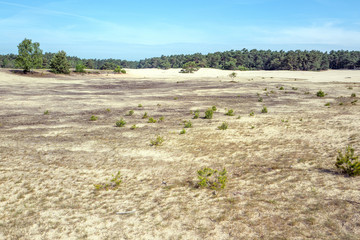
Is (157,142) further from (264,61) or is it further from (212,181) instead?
(264,61)

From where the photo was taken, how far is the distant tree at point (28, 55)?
59125mm

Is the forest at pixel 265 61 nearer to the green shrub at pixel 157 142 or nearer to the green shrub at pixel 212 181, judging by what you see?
the green shrub at pixel 157 142

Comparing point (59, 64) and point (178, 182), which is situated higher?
point (59, 64)

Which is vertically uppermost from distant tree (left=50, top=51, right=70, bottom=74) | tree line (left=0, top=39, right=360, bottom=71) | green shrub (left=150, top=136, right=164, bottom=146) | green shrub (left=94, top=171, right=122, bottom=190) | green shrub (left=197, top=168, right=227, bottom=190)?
tree line (left=0, top=39, right=360, bottom=71)

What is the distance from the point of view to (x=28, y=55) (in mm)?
59656

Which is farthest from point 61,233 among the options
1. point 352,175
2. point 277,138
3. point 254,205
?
point 277,138

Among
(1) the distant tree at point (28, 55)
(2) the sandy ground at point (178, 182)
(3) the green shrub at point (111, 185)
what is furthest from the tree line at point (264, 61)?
(3) the green shrub at point (111, 185)

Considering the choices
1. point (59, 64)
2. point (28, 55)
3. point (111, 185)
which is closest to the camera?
point (111, 185)

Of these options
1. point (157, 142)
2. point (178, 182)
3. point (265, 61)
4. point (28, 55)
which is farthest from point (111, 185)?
point (265, 61)

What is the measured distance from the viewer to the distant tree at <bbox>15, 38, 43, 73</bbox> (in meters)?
59.1

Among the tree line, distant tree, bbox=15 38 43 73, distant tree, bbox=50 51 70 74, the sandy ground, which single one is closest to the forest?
the tree line

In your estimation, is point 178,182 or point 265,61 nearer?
point 178,182

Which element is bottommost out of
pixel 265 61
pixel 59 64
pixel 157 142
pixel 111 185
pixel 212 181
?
pixel 111 185

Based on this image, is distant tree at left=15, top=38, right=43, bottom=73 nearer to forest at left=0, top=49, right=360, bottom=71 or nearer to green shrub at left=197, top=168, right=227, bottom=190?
forest at left=0, top=49, right=360, bottom=71
